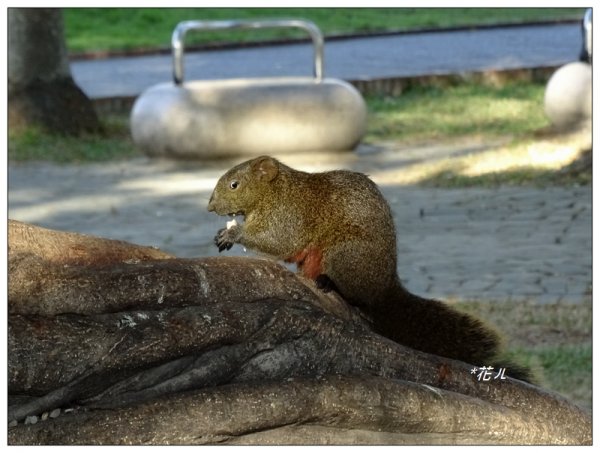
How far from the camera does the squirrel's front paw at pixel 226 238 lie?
385 centimetres

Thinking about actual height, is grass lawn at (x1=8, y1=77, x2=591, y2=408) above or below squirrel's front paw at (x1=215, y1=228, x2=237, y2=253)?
below

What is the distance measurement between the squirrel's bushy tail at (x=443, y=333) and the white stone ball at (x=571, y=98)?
8503mm

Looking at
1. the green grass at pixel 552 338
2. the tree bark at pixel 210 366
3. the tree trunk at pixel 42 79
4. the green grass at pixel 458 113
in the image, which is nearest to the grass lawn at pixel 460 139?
the green grass at pixel 458 113

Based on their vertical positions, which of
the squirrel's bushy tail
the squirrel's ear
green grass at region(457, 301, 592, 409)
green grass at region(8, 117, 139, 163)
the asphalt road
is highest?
the squirrel's ear

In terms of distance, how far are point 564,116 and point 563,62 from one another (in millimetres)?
6274

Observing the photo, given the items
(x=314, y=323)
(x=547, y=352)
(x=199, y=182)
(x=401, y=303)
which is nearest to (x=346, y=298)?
(x=401, y=303)

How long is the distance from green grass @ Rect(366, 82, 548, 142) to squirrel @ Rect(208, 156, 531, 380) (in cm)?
902

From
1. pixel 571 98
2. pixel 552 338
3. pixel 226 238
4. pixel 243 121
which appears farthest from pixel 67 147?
pixel 226 238

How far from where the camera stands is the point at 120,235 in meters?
8.59

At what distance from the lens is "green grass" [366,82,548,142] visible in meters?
13.0

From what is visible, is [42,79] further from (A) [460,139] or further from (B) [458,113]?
(B) [458,113]

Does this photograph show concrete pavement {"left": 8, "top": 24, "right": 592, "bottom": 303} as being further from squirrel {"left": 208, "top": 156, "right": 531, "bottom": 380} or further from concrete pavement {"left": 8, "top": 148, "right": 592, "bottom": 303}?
squirrel {"left": 208, "top": 156, "right": 531, "bottom": 380}

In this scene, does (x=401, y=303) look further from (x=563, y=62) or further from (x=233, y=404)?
(x=563, y=62)

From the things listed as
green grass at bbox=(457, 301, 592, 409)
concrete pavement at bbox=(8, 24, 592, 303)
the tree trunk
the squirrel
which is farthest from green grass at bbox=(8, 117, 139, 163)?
the squirrel
